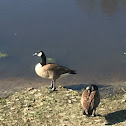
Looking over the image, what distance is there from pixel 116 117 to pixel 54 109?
6.23ft

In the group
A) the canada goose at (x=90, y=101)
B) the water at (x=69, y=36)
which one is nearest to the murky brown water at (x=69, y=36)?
the water at (x=69, y=36)

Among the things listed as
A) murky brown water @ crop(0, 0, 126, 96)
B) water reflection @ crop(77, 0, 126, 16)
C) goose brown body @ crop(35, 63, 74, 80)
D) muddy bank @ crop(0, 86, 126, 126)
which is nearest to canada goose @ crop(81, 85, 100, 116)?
muddy bank @ crop(0, 86, 126, 126)

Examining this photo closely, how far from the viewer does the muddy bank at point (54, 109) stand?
8734 millimetres

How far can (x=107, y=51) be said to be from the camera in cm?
1445

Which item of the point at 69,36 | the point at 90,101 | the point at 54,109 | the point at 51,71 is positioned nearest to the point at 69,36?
the point at 69,36

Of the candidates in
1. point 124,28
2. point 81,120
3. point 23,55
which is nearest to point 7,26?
point 23,55

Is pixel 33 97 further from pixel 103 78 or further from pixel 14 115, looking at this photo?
pixel 103 78

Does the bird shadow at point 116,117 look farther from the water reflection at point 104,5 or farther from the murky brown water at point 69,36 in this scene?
the water reflection at point 104,5

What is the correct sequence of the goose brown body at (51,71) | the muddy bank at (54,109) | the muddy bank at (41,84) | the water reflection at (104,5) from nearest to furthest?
the muddy bank at (54,109), the goose brown body at (51,71), the muddy bank at (41,84), the water reflection at (104,5)

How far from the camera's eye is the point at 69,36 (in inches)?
626

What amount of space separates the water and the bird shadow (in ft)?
10.6

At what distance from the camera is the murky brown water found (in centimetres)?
1317

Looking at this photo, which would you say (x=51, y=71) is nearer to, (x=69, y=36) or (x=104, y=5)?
(x=69, y=36)

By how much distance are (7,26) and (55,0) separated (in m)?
5.27
